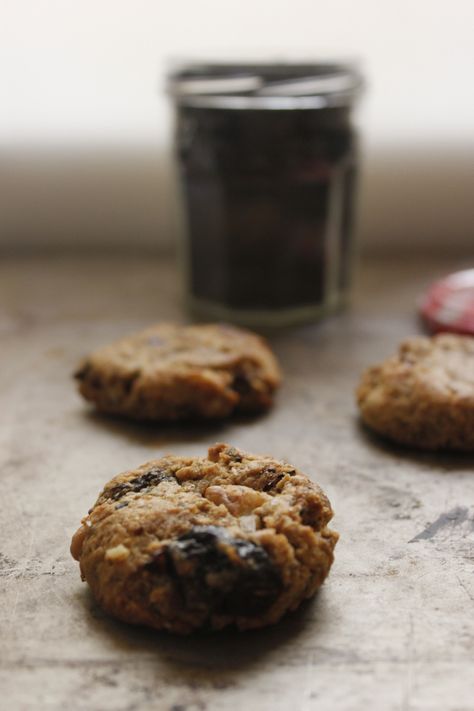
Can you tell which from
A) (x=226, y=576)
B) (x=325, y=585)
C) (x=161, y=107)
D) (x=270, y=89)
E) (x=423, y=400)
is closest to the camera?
(x=226, y=576)

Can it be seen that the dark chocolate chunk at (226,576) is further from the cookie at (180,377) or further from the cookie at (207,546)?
the cookie at (180,377)

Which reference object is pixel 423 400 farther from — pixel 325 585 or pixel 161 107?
pixel 161 107

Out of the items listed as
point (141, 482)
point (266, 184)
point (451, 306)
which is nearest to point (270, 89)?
point (266, 184)

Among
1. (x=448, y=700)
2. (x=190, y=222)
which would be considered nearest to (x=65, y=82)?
(x=190, y=222)

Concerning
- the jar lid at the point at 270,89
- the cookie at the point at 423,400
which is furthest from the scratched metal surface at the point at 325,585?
the jar lid at the point at 270,89

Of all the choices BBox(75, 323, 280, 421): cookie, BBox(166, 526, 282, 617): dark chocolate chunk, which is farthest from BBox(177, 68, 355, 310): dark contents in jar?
BBox(166, 526, 282, 617): dark chocolate chunk

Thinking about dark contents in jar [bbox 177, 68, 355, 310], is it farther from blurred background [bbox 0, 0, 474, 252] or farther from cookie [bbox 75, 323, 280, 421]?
blurred background [bbox 0, 0, 474, 252]

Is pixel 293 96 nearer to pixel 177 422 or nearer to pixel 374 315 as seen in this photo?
pixel 374 315
